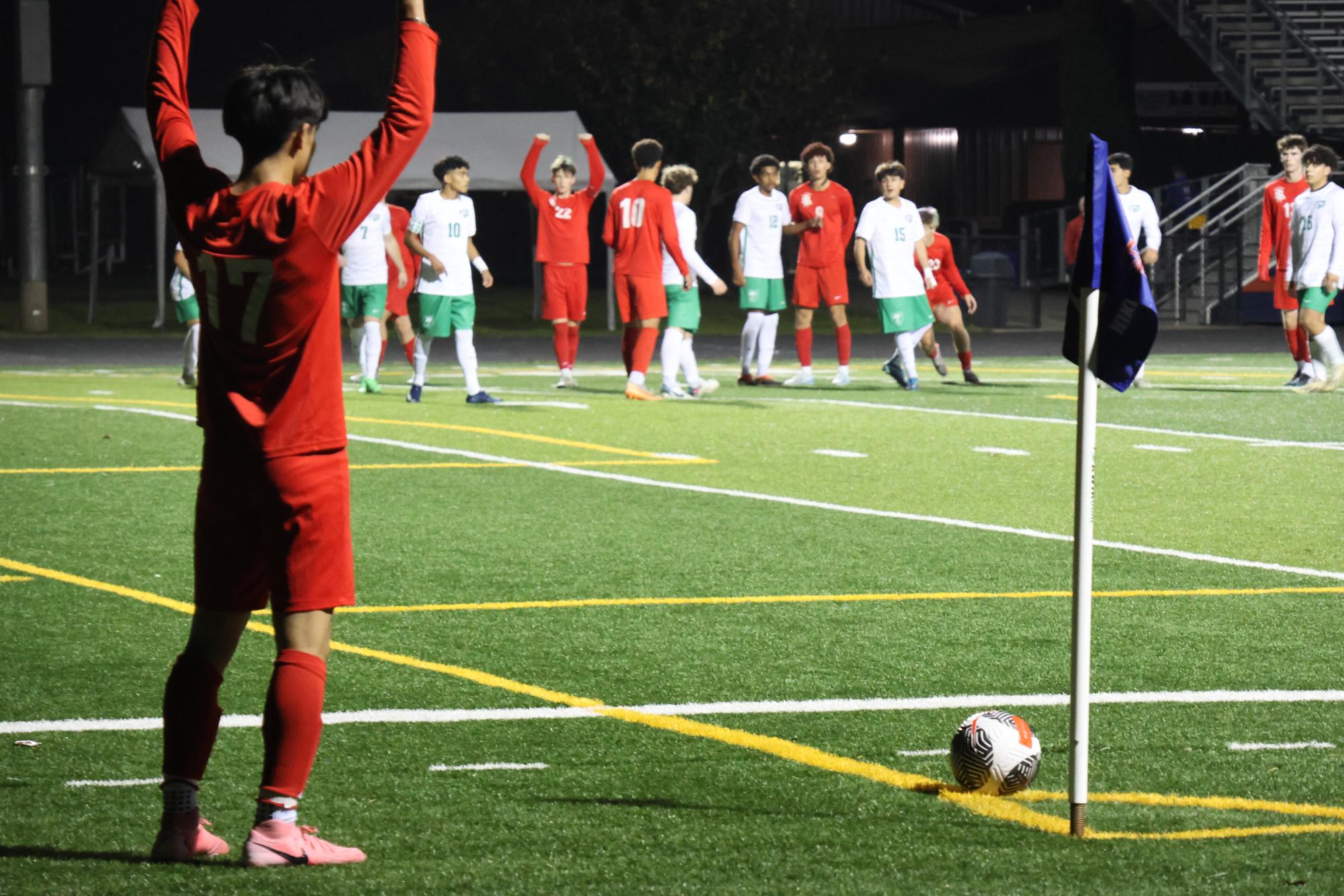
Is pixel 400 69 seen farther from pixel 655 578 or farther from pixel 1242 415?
pixel 1242 415

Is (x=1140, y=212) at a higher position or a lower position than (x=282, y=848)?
higher

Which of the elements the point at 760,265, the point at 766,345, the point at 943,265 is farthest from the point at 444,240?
the point at 943,265

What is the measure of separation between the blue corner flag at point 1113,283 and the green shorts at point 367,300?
14.4m

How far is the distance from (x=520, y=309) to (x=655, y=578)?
98.0ft

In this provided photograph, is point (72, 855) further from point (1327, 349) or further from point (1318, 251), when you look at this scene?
point (1327, 349)

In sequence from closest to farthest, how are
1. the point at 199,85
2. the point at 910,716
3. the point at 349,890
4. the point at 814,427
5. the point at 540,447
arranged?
the point at 349,890
the point at 910,716
the point at 540,447
the point at 814,427
the point at 199,85

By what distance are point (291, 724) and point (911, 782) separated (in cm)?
173

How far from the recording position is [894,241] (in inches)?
767

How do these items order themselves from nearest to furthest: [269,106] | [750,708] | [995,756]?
[269,106] → [995,756] → [750,708]

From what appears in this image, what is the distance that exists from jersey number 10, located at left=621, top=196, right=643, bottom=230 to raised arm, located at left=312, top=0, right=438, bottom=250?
13.5 m

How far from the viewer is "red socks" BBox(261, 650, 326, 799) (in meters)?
4.45

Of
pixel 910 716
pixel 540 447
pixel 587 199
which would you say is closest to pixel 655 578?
pixel 910 716

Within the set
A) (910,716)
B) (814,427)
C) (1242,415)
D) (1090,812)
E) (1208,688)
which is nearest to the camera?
(1090,812)

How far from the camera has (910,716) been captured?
20.4ft
